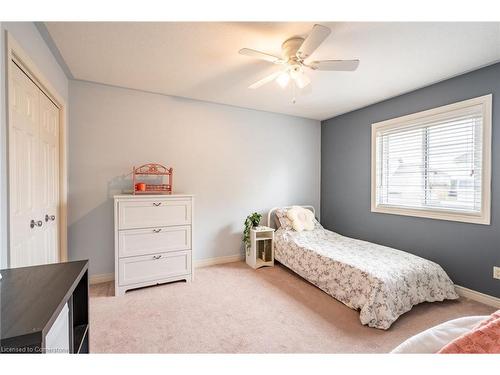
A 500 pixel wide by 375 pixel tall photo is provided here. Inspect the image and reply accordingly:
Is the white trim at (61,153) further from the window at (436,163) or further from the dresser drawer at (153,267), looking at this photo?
the window at (436,163)

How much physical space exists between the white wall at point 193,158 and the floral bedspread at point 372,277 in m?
1.23

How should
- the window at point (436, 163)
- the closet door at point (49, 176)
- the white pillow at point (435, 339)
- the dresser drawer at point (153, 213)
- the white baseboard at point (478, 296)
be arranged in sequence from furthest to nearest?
the dresser drawer at point (153, 213) < the window at point (436, 163) < the white baseboard at point (478, 296) < the closet door at point (49, 176) < the white pillow at point (435, 339)

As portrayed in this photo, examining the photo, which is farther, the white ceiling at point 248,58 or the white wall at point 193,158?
the white wall at point 193,158

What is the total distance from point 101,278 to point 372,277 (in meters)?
2.99

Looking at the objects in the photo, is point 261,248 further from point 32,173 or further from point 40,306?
point 40,306

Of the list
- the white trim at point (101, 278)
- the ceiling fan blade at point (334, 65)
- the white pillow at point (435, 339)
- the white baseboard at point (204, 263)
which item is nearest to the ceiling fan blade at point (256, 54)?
the ceiling fan blade at point (334, 65)

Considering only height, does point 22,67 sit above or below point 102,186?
above

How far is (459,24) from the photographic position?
5.07 feet

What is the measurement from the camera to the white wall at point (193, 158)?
8.23ft
